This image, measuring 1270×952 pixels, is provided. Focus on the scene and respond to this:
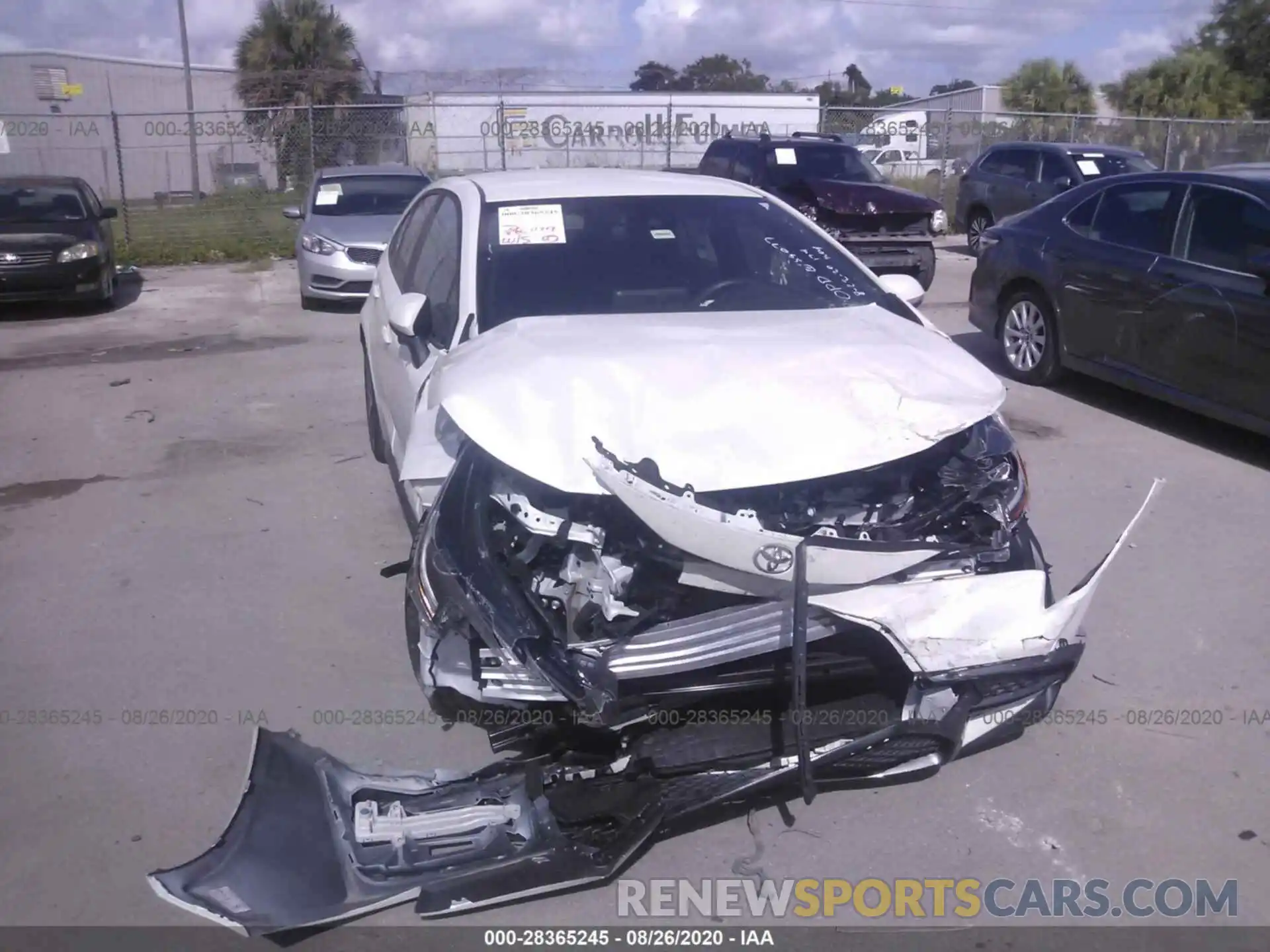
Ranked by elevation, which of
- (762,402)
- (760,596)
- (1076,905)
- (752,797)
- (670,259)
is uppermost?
(670,259)

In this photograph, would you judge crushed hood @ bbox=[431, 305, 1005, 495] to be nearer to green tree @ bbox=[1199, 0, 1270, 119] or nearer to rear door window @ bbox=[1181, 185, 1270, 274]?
rear door window @ bbox=[1181, 185, 1270, 274]

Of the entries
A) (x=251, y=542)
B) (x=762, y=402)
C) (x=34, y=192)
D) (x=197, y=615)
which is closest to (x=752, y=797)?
(x=762, y=402)

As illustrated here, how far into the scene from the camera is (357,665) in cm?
433

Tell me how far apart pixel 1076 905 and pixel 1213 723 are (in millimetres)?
1210

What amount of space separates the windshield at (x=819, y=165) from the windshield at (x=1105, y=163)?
350 centimetres

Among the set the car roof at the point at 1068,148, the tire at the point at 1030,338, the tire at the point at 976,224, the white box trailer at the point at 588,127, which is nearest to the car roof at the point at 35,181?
the tire at the point at 1030,338

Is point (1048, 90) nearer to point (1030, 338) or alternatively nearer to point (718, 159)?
point (718, 159)

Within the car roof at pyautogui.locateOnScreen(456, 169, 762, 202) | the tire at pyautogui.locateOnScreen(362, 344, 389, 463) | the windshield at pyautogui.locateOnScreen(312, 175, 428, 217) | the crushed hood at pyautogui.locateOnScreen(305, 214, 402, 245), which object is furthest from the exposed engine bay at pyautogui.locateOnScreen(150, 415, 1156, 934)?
the windshield at pyautogui.locateOnScreen(312, 175, 428, 217)

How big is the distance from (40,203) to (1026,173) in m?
12.6

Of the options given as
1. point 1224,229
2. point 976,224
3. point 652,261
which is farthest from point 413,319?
point 976,224

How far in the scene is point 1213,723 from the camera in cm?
396

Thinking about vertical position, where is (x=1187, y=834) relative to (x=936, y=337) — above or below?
below

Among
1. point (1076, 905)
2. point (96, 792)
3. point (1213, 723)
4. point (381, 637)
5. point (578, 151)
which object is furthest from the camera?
point (578, 151)

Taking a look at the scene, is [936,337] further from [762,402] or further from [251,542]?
[251,542]
